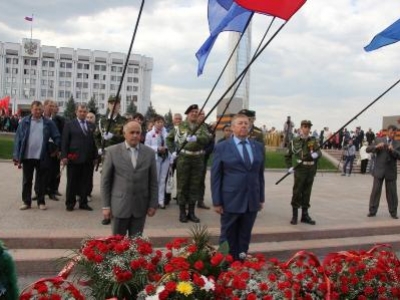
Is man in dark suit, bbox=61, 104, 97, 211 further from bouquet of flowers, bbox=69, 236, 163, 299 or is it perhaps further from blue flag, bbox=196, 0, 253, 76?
bouquet of flowers, bbox=69, 236, 163, 299

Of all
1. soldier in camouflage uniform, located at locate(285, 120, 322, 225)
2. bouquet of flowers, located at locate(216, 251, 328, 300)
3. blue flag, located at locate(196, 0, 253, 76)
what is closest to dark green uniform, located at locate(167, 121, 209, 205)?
blue flag, located at locate(196, 0, 253, 76)

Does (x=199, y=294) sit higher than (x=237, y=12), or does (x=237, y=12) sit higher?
(x=237, y=12)

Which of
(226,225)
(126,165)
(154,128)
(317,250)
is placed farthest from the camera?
(154,128)

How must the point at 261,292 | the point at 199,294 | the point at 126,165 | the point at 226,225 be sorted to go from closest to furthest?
1. the point at 199,294
2. the point at 261,292
3. the point at 126,165
4. the point at 226,225

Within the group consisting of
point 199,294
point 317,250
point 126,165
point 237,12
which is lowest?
point 317,250

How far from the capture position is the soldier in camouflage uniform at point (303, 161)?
26.6ft

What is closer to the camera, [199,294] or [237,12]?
[199,294]

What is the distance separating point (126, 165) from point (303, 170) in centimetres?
409

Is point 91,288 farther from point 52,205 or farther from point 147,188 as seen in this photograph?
point 52,205

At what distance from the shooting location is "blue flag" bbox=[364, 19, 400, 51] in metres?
7.48

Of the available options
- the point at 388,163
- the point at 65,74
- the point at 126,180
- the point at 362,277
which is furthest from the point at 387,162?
the point at 65,74

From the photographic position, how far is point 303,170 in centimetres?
815

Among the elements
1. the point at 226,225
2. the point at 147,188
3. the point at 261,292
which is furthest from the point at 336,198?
the point at 261,292

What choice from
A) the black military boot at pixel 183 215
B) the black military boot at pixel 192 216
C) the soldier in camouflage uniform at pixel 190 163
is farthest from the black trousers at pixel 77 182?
the black military boot at pixel 192 216
